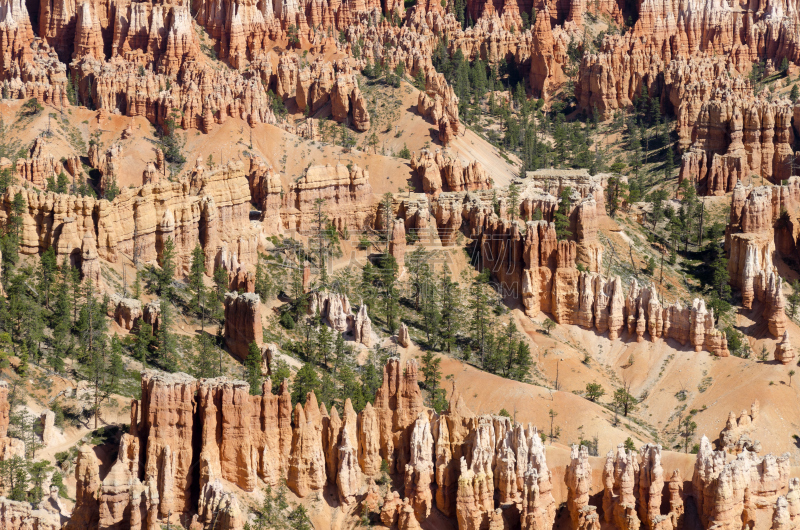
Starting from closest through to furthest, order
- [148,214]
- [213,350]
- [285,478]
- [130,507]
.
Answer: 1. [130,507]
2. [285,478]
3. [213,350]
4. [148,214]

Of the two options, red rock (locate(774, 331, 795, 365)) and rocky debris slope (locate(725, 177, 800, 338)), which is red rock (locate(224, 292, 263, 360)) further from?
rocky debris slope (locate(725, 177, 800, 338))

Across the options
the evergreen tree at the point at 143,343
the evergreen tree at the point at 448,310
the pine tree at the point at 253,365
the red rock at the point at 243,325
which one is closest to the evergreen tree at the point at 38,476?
the evergreen tree at the point at 143,343

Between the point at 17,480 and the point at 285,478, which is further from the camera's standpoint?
the point at 285,478

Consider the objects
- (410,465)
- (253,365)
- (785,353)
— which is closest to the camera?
(410,465)

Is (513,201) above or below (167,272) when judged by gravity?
below

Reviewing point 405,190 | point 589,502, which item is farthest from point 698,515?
point 405,190

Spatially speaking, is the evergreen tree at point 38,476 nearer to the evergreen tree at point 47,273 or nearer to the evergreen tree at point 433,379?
the evergreen tree at point 47,273

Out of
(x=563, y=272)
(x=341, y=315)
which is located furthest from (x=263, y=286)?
(x=563, y=272)

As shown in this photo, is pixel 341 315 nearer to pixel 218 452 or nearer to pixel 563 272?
pixel 563 272

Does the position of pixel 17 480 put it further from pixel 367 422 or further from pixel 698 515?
pixel 698 515
